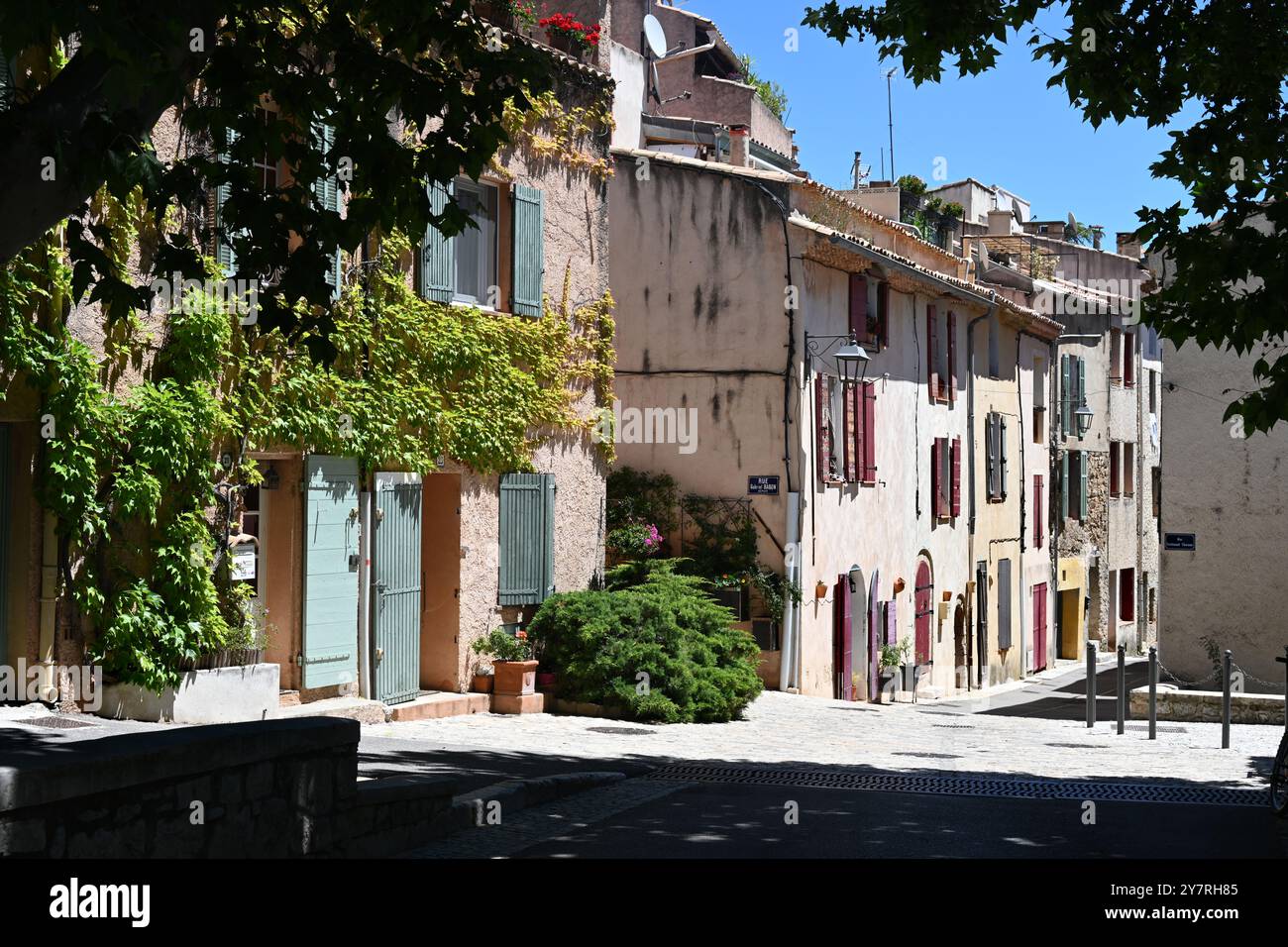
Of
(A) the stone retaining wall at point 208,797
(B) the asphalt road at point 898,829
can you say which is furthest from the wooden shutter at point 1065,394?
(A) the stone retaining wall at point 208,797

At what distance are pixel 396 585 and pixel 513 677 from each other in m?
1.69

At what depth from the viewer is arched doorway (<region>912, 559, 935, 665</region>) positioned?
91.3 feet

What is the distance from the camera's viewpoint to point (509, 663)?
1623 centimetres

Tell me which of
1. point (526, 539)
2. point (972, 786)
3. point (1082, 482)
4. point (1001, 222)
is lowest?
point (972, 786)

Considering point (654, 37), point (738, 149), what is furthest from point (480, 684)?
point (654, 37)

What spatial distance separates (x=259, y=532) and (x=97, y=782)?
8.35 meters

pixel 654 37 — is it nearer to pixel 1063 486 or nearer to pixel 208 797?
pixel 1063 486

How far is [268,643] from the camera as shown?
13773mm

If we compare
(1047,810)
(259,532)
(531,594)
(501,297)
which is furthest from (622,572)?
(1047,810)

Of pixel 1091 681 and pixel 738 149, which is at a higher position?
pixel 738 149

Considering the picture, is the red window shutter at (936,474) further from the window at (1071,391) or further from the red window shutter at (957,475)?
the window at (1071,391)

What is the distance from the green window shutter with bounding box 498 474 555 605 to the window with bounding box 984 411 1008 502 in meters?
16.4

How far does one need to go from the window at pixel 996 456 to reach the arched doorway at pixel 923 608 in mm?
4168

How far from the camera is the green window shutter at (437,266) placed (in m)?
15.2
